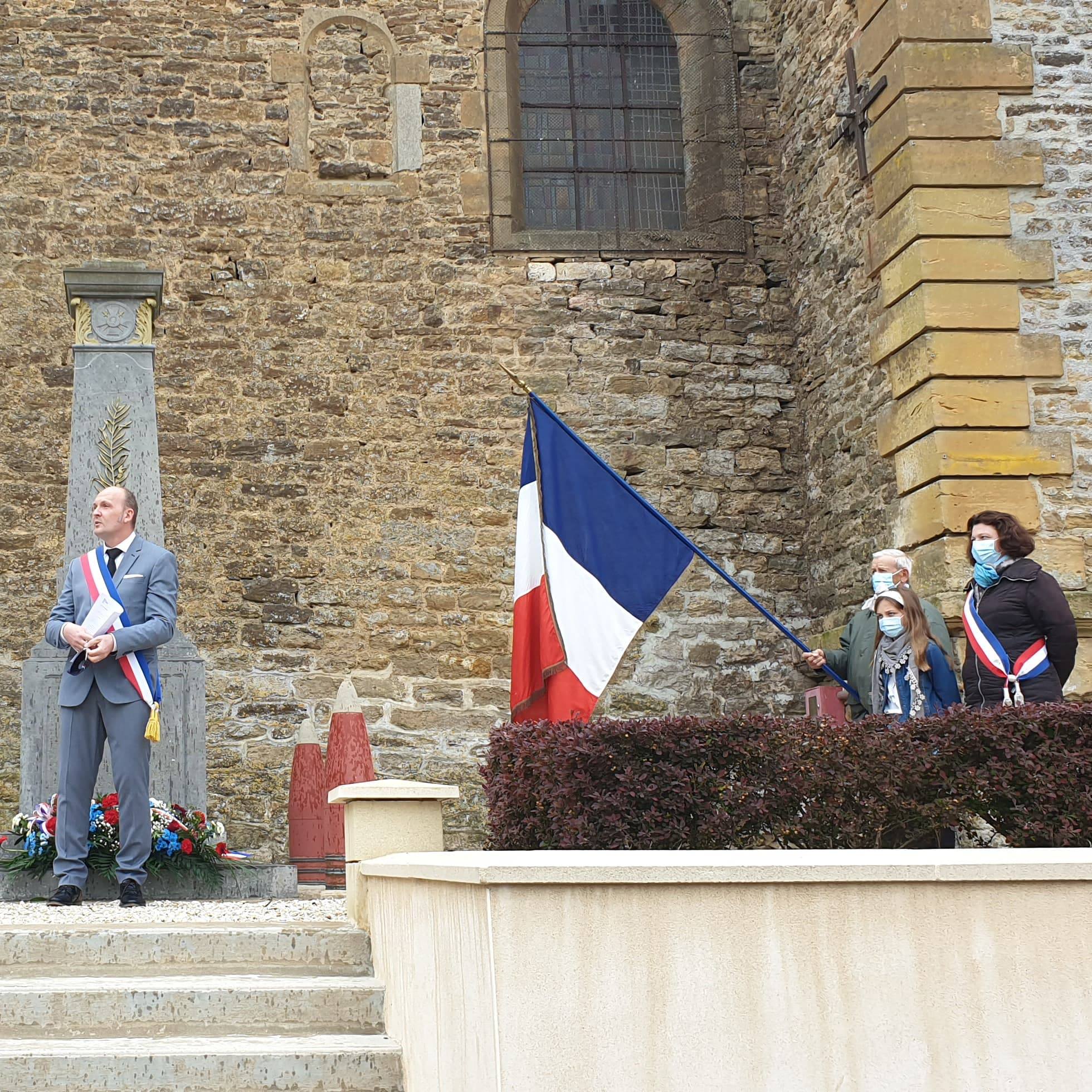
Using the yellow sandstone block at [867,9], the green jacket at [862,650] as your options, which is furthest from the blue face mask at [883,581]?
the yellow sandstone block at [867,9]

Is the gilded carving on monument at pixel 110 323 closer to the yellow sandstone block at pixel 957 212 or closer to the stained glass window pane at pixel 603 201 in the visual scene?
the yellow sandstone block at pixel 957 212

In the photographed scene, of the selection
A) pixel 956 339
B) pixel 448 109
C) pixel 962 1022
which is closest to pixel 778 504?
pixel 956 339

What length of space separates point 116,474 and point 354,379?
352cm

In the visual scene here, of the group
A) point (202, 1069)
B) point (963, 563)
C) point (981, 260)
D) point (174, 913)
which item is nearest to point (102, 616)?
point (174, 913)

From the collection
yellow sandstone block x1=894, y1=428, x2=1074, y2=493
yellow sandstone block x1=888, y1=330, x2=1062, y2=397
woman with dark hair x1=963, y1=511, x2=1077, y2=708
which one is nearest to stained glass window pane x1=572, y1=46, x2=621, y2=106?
yellow sandstone block x1=888, y1=330, x2=1062, y2=397

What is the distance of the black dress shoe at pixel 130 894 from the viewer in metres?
5.77

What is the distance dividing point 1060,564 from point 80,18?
7.75 metres

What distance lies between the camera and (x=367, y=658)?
10148 mm

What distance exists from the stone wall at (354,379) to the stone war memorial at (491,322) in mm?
25

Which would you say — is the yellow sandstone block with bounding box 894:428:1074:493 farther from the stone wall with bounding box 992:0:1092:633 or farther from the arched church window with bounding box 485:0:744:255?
the arched church window with bounding box 485:0:744:255

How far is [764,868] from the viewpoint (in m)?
3.11

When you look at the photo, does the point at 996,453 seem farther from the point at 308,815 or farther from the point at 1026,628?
the point at 308,815

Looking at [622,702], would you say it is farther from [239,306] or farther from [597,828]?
[597,828]

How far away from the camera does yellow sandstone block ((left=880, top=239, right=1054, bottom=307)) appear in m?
8.41
